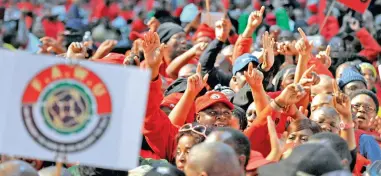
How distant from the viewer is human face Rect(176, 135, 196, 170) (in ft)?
23.3

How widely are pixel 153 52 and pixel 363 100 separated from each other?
265cm

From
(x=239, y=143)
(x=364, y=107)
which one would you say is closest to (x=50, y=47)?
(x=364, y=107)

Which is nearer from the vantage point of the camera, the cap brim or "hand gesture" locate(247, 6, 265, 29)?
the cap brim

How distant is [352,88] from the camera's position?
10711 millimetres

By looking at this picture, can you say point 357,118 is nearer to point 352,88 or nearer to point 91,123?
point 352,88

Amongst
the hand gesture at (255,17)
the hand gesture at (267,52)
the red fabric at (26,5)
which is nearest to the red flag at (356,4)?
the hand gesture at (255,17)

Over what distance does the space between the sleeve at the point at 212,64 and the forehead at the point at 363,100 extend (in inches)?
54.5

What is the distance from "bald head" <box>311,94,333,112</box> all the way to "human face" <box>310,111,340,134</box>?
0.38 metres

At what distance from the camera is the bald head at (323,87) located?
977 cm

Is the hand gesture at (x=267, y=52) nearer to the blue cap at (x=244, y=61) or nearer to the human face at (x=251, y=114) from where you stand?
the blue cap at (x=244, y=61)

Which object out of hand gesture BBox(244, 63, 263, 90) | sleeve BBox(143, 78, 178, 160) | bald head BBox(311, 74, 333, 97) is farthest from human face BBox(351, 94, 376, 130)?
sleeve BBox(143, 78, 178, 160)

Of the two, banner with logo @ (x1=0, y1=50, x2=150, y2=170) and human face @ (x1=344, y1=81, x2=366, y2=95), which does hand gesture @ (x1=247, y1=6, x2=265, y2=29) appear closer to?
human face @ (x1=344, y1=81, x2=366, y2=95)

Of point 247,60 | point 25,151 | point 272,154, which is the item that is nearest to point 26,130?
point 25,151

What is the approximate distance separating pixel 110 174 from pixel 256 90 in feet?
5.62
